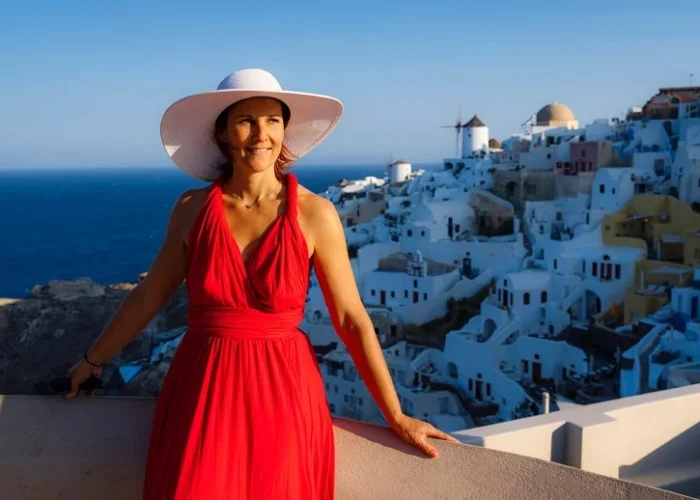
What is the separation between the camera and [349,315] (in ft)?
5.94

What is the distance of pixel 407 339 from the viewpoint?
20.3 meters

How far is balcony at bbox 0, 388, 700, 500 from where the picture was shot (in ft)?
5.97

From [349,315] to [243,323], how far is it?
0.27m

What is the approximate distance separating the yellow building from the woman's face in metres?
15.3

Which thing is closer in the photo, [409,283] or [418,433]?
[418,433]

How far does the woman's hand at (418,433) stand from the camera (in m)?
1.85

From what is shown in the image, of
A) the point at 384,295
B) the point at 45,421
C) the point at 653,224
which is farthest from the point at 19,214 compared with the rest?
the point at 45,421

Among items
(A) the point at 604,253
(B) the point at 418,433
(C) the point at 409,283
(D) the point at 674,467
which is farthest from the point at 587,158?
(B) the point at 418,433

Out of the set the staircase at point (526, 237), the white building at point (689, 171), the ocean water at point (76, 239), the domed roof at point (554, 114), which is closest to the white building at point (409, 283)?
the staircase at point (526, 237)

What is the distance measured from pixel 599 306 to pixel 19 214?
6555 cm

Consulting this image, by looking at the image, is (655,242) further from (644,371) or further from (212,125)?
(212,125)

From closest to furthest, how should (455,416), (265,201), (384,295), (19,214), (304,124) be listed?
(265,201), (304,124), (455,416), (384,295), (19,214)

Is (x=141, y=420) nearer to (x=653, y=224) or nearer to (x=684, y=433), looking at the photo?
(x=684, y=433)

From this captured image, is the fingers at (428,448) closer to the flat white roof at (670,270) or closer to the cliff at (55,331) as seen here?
the flat white roof at (670,270)
